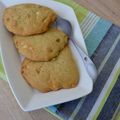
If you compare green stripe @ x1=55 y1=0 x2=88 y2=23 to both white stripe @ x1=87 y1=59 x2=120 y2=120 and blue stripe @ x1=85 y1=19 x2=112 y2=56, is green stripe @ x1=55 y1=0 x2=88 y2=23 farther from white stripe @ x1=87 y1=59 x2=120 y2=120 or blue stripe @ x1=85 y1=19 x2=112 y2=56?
white stripe @ x1=87 y1=59 x2=120 y2=120

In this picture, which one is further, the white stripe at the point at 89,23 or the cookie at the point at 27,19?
the white stripe at the point at 89,23


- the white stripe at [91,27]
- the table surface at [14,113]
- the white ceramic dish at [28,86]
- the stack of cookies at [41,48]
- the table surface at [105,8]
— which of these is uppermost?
the table surface at [105,8]

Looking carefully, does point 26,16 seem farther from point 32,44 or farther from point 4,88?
point 4,88

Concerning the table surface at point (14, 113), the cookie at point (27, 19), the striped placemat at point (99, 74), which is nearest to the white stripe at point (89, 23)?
the striped placemat at point (99, 74)

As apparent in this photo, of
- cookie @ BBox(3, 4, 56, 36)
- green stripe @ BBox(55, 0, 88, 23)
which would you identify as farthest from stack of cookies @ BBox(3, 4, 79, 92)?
green stripe @ BBox(55, 0, 88, 23)

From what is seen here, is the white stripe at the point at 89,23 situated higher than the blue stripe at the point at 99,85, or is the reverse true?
the white stripe at the point at 89,23

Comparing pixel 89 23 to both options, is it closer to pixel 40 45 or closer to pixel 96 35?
pixel 96 35

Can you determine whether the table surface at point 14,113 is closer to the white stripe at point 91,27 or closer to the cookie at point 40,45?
the cookie at point 40,45

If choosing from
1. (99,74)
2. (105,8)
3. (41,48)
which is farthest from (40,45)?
(105,8)
